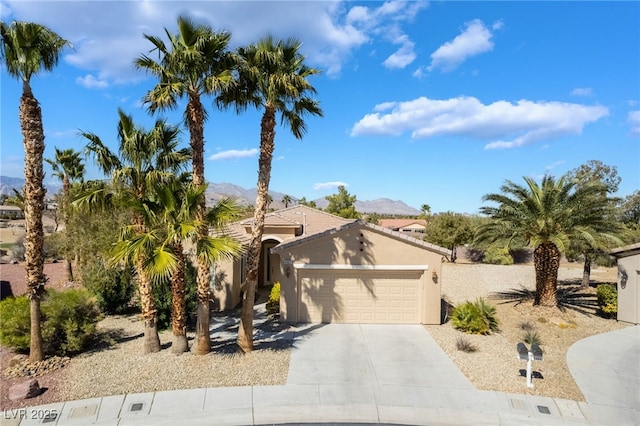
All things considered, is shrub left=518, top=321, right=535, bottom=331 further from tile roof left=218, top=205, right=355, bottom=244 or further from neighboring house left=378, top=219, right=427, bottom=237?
neighboring house left=378, top=219, right=427, bottom=237

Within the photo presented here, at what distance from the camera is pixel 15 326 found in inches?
447

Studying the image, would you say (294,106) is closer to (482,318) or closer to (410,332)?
(410,332)

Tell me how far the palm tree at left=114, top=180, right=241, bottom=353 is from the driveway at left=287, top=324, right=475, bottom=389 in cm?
413

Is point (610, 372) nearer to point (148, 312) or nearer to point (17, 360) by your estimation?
point (148, 312)

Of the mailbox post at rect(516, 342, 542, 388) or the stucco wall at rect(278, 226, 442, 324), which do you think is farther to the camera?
the stucco wall at rect(278, 226, 442, 324)

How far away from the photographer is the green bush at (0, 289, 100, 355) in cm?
1136

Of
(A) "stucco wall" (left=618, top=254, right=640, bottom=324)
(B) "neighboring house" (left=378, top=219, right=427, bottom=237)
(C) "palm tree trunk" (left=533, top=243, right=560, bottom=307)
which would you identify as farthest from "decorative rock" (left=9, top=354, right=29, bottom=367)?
(B) "neighboring house" (left=378, top=219, right=427, bottom=237)

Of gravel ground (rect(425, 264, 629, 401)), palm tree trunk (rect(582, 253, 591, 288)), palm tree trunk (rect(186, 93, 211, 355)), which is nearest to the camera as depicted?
gravel ground (rect(425, 264, 629, 401))

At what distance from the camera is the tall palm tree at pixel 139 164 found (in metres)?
11.1

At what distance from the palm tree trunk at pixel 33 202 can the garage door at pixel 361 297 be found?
9026 mm

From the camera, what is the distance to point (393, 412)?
360 inches

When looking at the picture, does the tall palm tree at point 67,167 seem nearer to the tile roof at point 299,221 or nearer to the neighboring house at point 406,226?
the tile roof at point 299,221

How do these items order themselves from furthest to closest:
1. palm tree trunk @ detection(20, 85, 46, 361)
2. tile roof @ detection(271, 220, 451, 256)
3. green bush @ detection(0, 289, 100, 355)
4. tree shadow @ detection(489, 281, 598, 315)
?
tree shadow @ detection(489, 281, 598, 315), tile roof @ detection(271, 220, 451, 256), green bush @ detection(0, 289, 100, 355), palm tree trunk @ detection(20, 85, 46, 361)

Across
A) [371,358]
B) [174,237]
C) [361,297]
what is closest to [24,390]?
[174,237]
